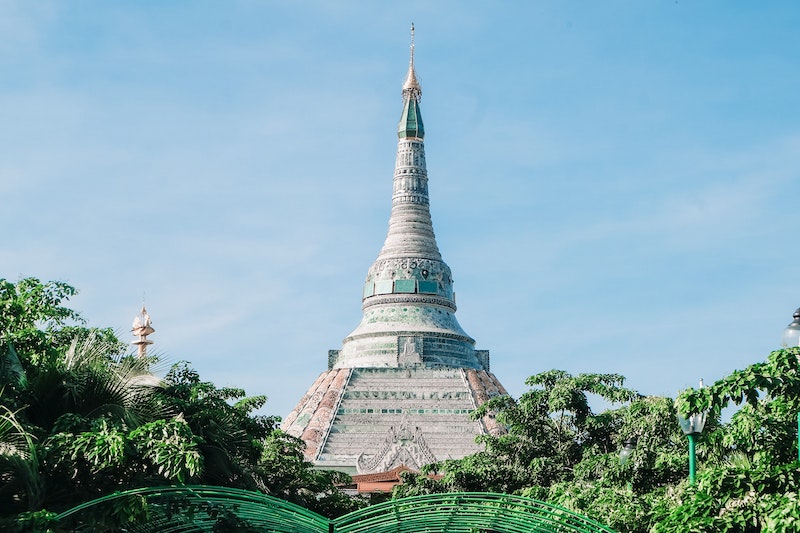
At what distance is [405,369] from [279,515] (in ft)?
174

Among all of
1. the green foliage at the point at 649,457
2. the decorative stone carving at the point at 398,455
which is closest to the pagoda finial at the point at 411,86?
the decorative stone carving at the point at 398,455

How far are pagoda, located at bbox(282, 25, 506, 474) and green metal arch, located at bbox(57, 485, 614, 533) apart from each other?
4302 cm

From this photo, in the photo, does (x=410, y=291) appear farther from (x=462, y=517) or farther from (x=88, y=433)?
(x=88, y=433)

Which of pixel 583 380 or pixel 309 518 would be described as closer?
pixel 309 518

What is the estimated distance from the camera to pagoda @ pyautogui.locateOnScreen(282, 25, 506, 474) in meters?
63.4

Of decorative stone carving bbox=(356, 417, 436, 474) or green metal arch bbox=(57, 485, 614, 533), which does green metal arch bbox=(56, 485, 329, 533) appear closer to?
green metal arch bbox=(57, 485, 614, 533)

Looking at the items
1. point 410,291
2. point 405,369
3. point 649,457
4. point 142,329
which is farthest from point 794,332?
point 410,291

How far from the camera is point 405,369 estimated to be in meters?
68.6

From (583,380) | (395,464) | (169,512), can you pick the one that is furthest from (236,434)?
(395,464)

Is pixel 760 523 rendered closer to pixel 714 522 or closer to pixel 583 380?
pixel 714 522

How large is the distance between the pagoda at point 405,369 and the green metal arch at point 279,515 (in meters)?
43.0

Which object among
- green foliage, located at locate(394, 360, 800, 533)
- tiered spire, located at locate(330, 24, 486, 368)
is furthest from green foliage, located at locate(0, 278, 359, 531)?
tiered spire, located at locate(330, 24, 486, 368)

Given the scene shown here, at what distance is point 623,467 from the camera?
2356cm

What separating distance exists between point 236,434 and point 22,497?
7419 millimetres
